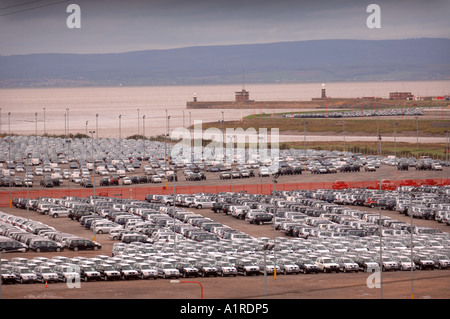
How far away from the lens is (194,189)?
2351 inches

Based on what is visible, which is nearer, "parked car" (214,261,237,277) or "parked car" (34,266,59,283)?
"parked car" (34,266,59,283)

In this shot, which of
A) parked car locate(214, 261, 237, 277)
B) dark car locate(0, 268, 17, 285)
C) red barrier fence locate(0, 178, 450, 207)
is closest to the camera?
dark car locate(0, 268, 17, 285)

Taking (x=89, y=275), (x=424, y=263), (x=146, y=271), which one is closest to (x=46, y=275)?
(x=89, y=275)

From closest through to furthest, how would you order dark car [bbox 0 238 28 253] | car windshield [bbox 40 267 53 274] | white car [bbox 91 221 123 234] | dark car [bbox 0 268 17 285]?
dark car [bbox 0 268 17 285] < car windshield [bbox 40 267 53 274] < dark car [bbox 0 238 28 253] < white car [bbox 91 221 123 234]

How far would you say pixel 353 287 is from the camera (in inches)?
1171

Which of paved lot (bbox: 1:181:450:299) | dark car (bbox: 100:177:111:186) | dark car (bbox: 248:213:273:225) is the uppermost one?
dark car (bbox: 100:177:111:186)

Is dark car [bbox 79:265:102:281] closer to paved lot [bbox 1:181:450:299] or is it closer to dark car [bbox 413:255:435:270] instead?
paved lot [bbox 1:181:450:299]

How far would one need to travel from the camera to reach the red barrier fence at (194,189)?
5806 cm

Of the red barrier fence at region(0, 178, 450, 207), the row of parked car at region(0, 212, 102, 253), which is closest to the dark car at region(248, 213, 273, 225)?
the row of parked car at region(0, 212, 102, 253)

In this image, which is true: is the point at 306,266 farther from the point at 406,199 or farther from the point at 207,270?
the point at 406,199

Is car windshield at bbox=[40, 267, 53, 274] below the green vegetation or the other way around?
below

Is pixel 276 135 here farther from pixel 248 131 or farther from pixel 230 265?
pixel 230 265

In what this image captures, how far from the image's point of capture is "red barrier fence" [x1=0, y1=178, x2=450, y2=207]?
58.1 metres
